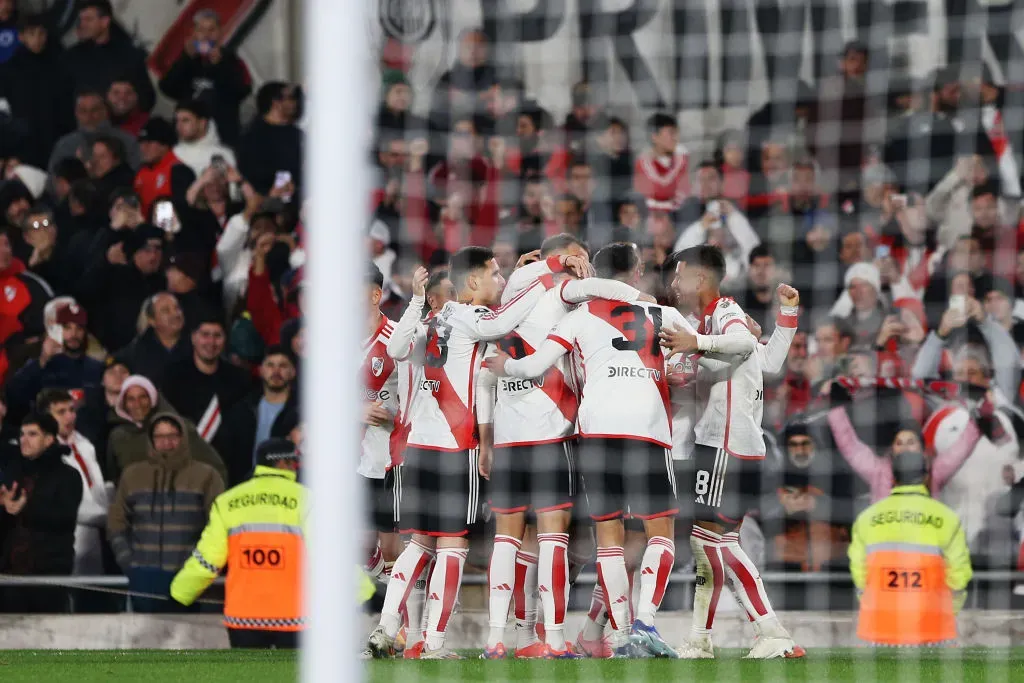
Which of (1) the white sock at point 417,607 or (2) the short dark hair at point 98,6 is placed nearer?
(1) the white sock at point 417,607

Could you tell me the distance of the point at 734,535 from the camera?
23.3 feet

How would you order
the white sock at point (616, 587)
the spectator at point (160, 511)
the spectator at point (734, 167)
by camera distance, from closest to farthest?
1. the white sock at point (616, 587)
2. the spectator at point (160, 511)
3. the spectator at point (734, 167)

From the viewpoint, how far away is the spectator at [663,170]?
31.1ft

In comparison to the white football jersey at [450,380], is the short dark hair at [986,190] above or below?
above

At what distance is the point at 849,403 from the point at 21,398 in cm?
454

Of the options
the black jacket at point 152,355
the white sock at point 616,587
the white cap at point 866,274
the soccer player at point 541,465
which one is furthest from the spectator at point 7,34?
the white sock at point 616,587

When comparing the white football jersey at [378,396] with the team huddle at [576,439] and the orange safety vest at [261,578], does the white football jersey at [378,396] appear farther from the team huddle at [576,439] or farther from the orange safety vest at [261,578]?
the orange safety vest at [261,578]

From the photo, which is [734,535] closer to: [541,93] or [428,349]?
[428,349]

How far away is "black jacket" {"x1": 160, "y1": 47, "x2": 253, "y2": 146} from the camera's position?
1149cm

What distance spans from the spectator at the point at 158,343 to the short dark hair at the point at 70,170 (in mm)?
1187

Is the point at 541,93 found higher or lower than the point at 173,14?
lower

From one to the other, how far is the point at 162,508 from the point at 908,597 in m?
3.74

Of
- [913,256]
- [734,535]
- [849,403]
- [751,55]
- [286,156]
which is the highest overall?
[751,55]

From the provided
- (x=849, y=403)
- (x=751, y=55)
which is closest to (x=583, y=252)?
(x=849, y=403)
